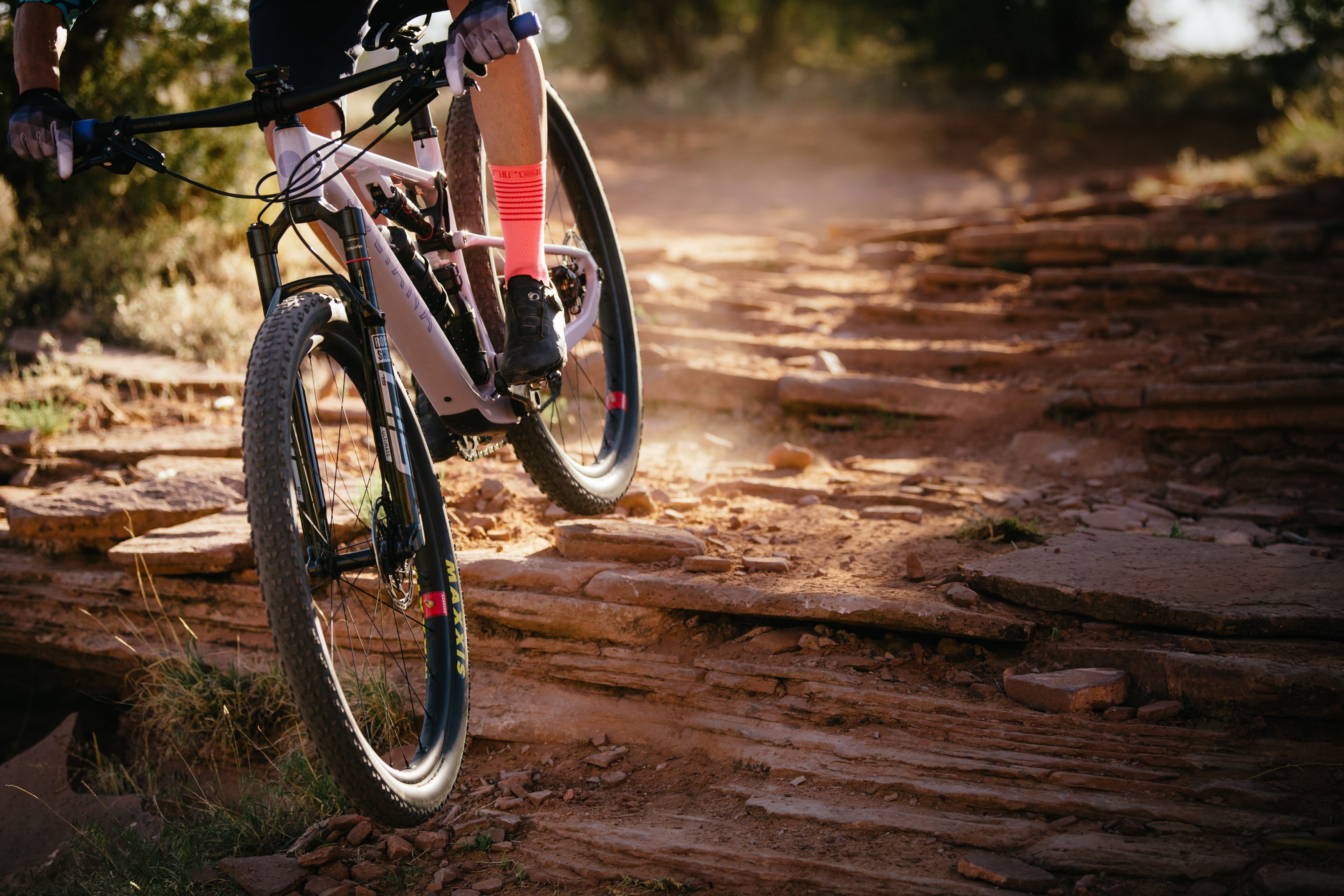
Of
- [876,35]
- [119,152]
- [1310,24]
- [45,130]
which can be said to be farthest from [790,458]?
Result: [876,35]

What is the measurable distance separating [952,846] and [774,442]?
8.97 feet

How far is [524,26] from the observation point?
5.97 feet

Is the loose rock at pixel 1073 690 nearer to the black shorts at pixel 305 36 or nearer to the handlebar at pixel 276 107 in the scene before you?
the handlebar at pixel 276 107

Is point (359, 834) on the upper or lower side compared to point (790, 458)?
lower

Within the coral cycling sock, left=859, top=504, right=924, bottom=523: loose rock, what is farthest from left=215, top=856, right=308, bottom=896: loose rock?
left=859, top=504, right=924, bottom=523: loose rock

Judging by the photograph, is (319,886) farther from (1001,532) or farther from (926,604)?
(1001,532)

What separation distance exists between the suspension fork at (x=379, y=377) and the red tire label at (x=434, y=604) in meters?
0.13

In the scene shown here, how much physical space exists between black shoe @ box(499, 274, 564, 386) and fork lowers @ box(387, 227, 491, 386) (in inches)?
2.9

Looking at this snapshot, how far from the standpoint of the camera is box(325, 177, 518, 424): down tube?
212 cm

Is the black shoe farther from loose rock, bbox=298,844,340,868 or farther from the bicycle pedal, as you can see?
loose rock, bbox=298,844,340,868

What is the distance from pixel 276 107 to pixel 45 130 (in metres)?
0.47

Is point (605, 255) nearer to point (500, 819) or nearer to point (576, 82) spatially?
point (500, 819)

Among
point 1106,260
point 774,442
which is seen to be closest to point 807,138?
point 1106,260

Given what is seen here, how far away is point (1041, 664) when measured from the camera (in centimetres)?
245
